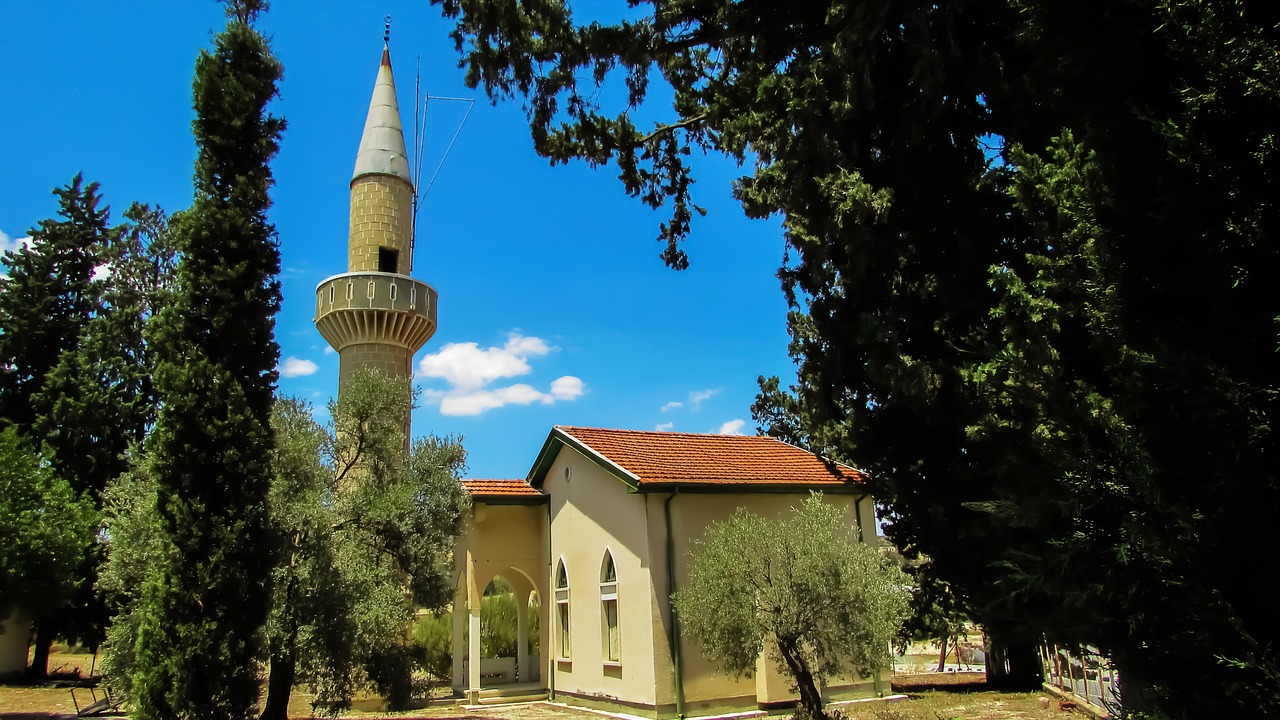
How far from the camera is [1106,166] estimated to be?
405 cm

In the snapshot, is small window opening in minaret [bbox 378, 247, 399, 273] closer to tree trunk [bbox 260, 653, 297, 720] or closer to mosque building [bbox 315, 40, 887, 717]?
mosque building [bbox 315, 40, 887, 717]

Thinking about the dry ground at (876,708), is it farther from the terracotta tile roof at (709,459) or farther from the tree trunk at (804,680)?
the terracotta tile roof at (709,459)

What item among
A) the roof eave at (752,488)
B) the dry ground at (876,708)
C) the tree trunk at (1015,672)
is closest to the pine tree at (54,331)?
the dry ground at (876,708)

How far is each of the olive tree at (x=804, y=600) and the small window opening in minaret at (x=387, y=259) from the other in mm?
14437

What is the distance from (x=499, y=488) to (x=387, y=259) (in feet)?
25.7

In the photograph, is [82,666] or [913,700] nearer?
[913,700]

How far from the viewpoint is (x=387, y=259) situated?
23.1m

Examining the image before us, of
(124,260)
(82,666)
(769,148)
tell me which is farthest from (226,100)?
(82,666)

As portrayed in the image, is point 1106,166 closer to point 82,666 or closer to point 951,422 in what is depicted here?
point 951,422

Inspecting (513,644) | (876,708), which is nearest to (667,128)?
(876,708)

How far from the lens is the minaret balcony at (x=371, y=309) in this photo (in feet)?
71.3

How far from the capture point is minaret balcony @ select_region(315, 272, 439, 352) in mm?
21734

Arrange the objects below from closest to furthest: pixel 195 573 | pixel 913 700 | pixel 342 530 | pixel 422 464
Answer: pixel 195 573
pixel 342 530
pixel 422 464
pixel 913 700

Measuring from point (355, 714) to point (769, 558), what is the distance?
29.6 feet
